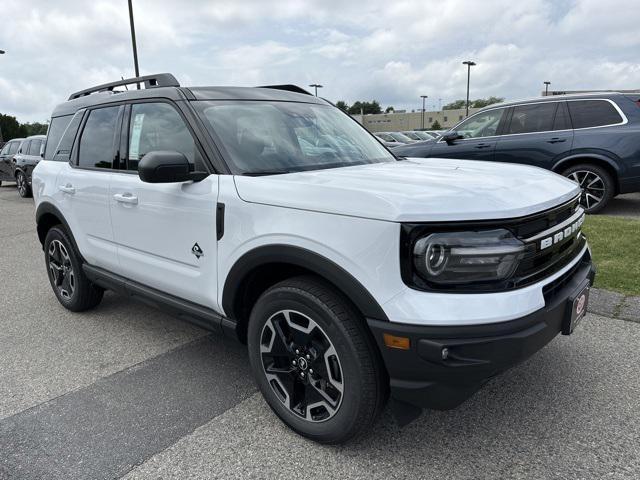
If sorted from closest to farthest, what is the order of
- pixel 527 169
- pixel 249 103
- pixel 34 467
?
A: 1. pixel 34 467
2. pixel 527 169
3. pixel 249 103

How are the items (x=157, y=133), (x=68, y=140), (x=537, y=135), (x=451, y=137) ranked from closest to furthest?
(x=157, y=133) → (x=68, y=140) → (x=537, y=135) → (x=451, y=137)

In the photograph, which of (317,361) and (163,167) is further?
(163,167)

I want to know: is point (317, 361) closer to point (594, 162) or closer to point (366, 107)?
point (594, 162)

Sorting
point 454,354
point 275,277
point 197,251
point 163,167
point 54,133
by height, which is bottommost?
point 454,354

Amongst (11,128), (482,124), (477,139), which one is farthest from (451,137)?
(11,128)

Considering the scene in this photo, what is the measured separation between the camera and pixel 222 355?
3.48 m

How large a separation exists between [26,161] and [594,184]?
1380 centimetres

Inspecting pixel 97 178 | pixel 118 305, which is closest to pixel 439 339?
pixel 97 178

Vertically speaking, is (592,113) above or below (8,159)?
above

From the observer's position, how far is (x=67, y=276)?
4387 mm

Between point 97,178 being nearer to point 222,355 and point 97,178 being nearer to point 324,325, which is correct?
point 222,355

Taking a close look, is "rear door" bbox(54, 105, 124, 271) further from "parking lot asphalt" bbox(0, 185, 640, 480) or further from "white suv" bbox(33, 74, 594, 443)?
"parking lot asphalt" bbox(0, 185, 640, 480)

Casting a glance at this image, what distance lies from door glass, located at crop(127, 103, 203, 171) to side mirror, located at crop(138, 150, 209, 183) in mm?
194

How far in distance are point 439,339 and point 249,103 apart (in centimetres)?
198
